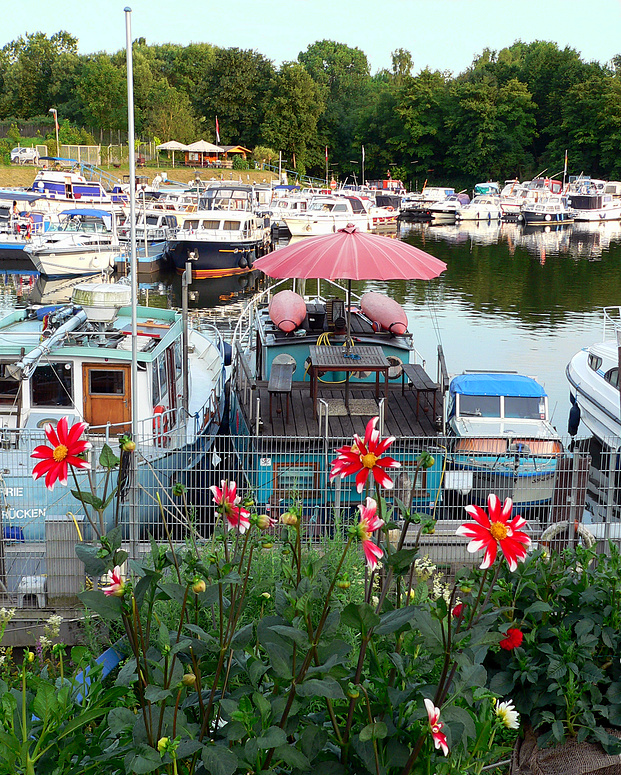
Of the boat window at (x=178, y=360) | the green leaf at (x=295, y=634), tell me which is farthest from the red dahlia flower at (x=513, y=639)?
the boat window at (x=178, y=360)

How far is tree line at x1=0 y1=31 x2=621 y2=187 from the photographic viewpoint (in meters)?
82.1

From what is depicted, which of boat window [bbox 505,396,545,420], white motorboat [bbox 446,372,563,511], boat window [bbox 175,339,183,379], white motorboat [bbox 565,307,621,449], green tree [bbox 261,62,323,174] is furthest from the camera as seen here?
green tree [bbox 261,62,323,174]

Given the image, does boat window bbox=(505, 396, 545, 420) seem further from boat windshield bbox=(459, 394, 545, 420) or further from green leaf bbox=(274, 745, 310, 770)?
green leaf bbox=(274, 745, 310, 770)

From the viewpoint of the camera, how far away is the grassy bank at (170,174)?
60281 mm

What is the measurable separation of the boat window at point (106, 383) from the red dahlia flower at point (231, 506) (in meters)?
7.06

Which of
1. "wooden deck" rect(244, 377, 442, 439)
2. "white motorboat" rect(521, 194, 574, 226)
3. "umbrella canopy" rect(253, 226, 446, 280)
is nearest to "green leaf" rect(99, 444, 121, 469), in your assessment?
"wooden deck" rect(244, 377, 442, 439)

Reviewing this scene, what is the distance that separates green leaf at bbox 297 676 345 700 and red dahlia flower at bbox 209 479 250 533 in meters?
0.67

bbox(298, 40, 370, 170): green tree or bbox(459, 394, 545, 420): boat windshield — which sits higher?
bbox(298, 40, 370, 170): green tree

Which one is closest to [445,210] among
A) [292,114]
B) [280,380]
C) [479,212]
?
[479,212]

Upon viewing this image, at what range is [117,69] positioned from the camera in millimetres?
77500

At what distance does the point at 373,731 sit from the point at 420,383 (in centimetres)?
777

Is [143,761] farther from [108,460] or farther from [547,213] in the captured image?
[547,213]

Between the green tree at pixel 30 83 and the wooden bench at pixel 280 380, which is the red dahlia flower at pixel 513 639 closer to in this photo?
the wooden bench at pixel 280 380

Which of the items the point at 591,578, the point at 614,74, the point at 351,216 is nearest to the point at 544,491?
the point at 591,578
